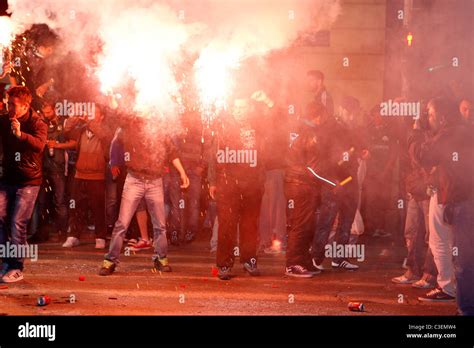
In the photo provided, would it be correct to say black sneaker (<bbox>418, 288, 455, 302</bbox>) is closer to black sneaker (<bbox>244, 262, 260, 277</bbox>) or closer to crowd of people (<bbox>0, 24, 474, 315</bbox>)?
crowd of people (<bbox>0, 24, 474, 315</bbox>)

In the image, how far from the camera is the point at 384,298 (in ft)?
28.4

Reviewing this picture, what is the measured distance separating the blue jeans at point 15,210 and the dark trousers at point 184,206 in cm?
337

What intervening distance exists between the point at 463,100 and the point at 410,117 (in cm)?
332

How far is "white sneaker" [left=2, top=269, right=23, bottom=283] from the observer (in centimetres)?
917

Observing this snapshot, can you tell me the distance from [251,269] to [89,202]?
356 centimetres

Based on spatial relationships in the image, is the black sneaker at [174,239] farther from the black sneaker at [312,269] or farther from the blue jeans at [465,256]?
the blue jeans at [465,256]

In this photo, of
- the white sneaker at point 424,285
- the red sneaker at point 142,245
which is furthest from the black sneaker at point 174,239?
the white sneaker at point 424,285

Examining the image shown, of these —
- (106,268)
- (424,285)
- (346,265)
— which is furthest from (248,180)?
(424,285)

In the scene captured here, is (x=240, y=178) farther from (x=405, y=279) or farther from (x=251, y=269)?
(x=405, y=279)

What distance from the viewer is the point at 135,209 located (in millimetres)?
9922
